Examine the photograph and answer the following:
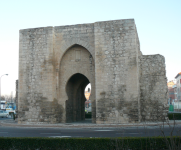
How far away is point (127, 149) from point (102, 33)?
1148cm

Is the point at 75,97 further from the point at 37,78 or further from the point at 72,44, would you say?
the point at 72,44

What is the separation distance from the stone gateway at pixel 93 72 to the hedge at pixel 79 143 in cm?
902

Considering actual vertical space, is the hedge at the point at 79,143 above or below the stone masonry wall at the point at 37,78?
below

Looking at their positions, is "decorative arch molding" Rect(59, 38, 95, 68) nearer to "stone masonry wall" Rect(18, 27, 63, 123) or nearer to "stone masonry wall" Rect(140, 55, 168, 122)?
"stone masonry wall" Rect(18, 27, 63, 123)

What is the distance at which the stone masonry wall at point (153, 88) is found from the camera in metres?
17.4

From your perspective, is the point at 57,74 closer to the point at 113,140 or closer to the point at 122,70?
the point at 122,70

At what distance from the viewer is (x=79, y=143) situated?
711 centimetres

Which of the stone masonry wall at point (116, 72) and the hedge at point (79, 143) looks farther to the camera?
the stone masonry wall at point (116, 72)

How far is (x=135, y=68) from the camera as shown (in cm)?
1598

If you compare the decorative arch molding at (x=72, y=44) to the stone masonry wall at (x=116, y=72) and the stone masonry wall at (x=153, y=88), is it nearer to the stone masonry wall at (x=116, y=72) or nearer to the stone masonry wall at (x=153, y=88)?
Answer: the stone masonry wall at (x=116, y=72)

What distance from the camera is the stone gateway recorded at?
635 inches

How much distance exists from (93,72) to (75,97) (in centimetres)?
374

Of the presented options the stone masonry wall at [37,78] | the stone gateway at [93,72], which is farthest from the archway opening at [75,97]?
the stone masonry wall at [37,78]

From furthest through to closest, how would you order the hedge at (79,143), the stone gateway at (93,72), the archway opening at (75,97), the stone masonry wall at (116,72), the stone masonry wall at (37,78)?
1. the archway opening at (75,97)
2. the stone masonry wall at (37,78)
3. the stone gateway at (93,72)
4. the stone masonry wall at (116,72)
5. the hedge at (79,143)
